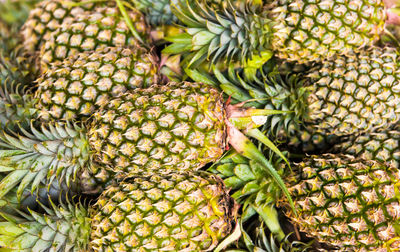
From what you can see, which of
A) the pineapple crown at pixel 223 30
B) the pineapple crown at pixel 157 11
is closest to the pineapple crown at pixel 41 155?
the pineapple crown at pixel 223 30

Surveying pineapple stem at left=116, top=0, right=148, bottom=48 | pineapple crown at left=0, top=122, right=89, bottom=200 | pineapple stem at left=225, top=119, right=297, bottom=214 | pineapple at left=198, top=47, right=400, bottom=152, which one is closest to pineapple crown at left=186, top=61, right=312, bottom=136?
pineapple at left=198, top=47, right=400, bottom=152

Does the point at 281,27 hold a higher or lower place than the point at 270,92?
higher

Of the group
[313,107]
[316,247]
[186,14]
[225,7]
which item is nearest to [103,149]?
[186,14]

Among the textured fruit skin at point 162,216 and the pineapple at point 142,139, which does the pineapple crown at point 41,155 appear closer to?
the pineapple at point 142,139

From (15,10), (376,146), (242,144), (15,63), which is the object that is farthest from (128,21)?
(376,146)

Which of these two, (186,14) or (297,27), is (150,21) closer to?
(186,14)

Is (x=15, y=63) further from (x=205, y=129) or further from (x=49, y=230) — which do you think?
(x=205, y=129)
